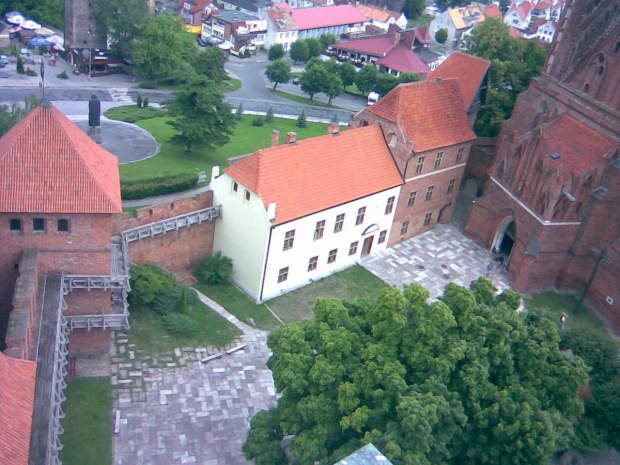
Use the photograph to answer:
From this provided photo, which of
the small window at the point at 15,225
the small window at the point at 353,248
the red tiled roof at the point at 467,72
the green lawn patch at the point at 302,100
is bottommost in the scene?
the green lawn patch at the point at 302,100

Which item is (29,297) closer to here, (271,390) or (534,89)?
(271,390)

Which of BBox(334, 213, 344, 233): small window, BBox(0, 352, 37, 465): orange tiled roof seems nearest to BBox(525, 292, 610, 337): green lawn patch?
BBox(334, 213, 344, 233): small window

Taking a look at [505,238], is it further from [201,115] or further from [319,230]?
[201,115]

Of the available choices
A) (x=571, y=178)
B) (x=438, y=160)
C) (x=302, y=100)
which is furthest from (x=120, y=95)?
(x=571, y=178)

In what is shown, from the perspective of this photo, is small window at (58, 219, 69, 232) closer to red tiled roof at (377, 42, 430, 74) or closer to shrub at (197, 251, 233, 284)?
shrub at (197, 251, 233, 284)

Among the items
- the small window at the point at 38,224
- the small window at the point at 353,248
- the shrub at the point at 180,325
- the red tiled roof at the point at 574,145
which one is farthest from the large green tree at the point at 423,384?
the red tiled roof at the point at 574,145

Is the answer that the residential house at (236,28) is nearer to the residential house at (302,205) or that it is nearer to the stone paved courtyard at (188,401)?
the residential house at (302,205)
